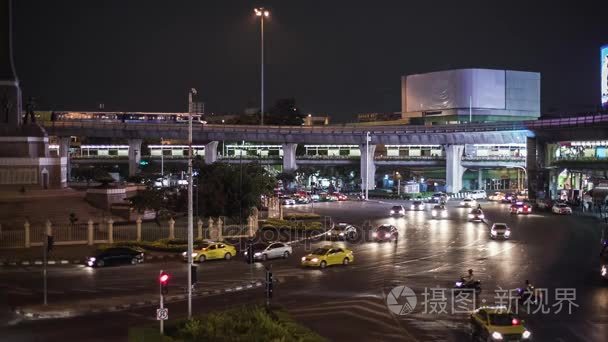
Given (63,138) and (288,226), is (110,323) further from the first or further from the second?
Answer: (63,138)

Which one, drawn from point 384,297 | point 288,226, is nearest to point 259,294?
point 384,297

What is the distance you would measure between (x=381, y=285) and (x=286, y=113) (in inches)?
5360

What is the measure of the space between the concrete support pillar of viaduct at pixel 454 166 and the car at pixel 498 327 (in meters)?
87.8

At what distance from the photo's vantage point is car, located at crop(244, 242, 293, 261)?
1511 inches

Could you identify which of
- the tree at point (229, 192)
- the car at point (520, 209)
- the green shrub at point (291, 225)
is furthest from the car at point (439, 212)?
the tree at point (229, 192)

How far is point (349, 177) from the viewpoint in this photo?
153000mm

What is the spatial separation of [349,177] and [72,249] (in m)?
115

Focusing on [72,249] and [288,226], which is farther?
[288,226]

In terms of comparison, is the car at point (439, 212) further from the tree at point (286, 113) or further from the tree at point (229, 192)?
the tree at point (286, 113)

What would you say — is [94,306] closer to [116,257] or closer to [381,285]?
[116,257]

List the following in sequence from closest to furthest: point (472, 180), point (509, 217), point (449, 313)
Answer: point (449, 313) → point (509, 217) → point (472, 180)

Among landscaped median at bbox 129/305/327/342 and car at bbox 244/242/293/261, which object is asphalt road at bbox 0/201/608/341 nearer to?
car at bbox 244/242/293/261

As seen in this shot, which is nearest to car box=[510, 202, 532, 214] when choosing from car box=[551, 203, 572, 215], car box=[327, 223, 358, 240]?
car box=[551, 203, 572, 215]

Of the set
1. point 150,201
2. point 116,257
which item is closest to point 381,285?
point 116,257
